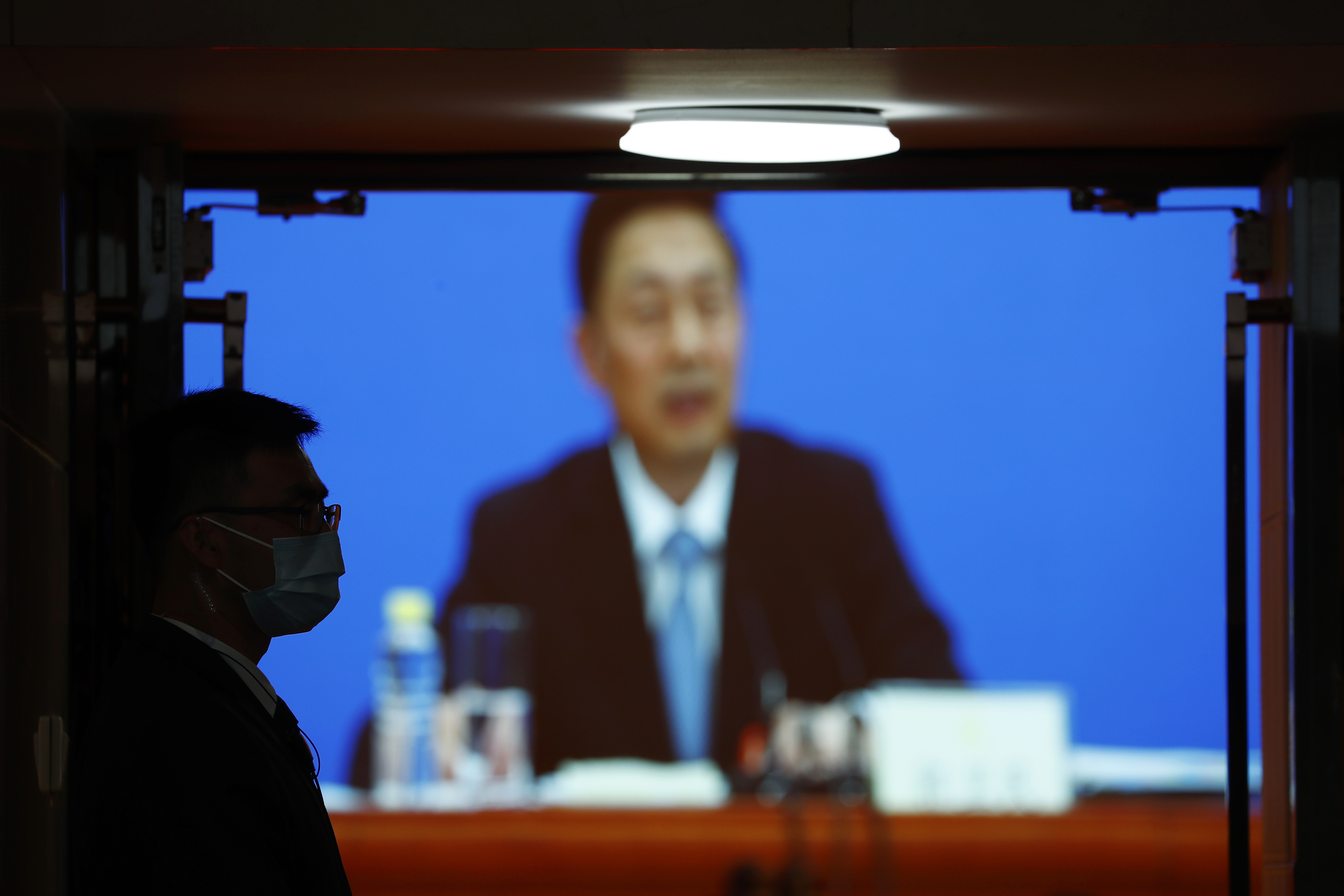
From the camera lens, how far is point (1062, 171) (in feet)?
5.45

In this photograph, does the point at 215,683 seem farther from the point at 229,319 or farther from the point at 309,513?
the point at 229,319

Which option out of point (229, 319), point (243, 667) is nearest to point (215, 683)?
point (243, 667)

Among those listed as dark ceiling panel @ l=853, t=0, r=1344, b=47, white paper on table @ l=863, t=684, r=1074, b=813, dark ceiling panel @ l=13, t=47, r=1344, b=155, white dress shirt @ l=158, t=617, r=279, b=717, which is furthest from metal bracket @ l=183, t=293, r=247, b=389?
white paper on table @ l=863, t=684, r=1074, b=813

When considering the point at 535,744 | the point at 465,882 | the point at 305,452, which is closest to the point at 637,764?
the point at 535,744

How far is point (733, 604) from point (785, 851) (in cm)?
93

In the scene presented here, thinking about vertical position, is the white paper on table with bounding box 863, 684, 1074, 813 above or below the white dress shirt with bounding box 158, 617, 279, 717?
below

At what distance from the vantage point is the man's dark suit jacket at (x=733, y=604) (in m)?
5.07

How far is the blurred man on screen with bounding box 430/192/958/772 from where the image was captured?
199 inches

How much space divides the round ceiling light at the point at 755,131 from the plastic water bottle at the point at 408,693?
3.70m

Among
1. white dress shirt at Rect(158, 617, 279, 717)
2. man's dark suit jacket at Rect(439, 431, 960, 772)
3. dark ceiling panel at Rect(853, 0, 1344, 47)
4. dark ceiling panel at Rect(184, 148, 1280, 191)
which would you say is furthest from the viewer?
man's dark suit jacket at Rect(439, 431, 960, 772)

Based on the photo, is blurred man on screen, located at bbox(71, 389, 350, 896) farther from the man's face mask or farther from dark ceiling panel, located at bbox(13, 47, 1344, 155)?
dark ceiling panel, located at bbox(13, 47, 1344, 155)

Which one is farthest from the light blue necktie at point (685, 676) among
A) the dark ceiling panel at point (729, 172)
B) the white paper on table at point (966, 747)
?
the dark ceiling panel at point (729, 172)

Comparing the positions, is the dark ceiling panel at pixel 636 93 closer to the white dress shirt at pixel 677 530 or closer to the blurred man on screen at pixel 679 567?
the blurred man on screen at pixel 679 567

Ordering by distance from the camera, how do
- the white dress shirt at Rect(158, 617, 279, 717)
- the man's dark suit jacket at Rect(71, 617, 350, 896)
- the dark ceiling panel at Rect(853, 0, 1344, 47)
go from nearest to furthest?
the man's dark suit jacket at Rect(71, 617, 350, 896) → the white dress shirt at Rect(158, 617, 279, 717) → the dark ceiling panel at Rect(853, 0, 1344, 47)
